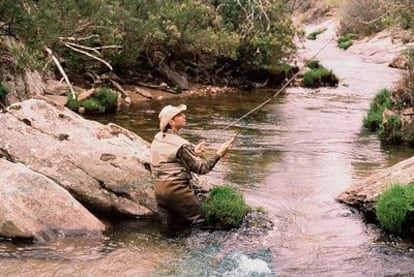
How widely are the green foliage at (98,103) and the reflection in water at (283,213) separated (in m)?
0.61

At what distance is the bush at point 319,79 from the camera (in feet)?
100

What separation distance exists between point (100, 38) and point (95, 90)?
133 inches

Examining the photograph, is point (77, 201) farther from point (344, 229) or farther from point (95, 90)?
point (95, 90)

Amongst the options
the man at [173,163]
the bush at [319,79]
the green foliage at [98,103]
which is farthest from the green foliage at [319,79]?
the man at [173,163]

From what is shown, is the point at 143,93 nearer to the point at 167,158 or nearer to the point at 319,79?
the point at 319,79

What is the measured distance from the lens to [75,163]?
30.6 feet

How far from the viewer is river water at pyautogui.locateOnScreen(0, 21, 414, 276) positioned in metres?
7.29

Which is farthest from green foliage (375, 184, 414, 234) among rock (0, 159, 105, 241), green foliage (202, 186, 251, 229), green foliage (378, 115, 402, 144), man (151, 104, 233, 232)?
green foliage (378, 115, 402, 144)

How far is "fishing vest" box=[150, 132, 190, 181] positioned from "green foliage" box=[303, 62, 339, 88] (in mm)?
22840

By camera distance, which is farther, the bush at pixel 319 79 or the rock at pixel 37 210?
the bush at pixel 319 79

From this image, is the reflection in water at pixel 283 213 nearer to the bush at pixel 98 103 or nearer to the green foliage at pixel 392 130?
the green foliage at pixel 392 130

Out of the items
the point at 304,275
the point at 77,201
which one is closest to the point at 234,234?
the point at 304,275

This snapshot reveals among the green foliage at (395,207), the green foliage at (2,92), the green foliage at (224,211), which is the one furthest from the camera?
the green foliage at (2,92)

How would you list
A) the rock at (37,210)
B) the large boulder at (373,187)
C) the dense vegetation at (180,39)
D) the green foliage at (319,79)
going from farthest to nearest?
the green foliage at (319,79) → the dense vegetation at (180,39) → the large boulder at (373,187) → the rock at (37,210)
